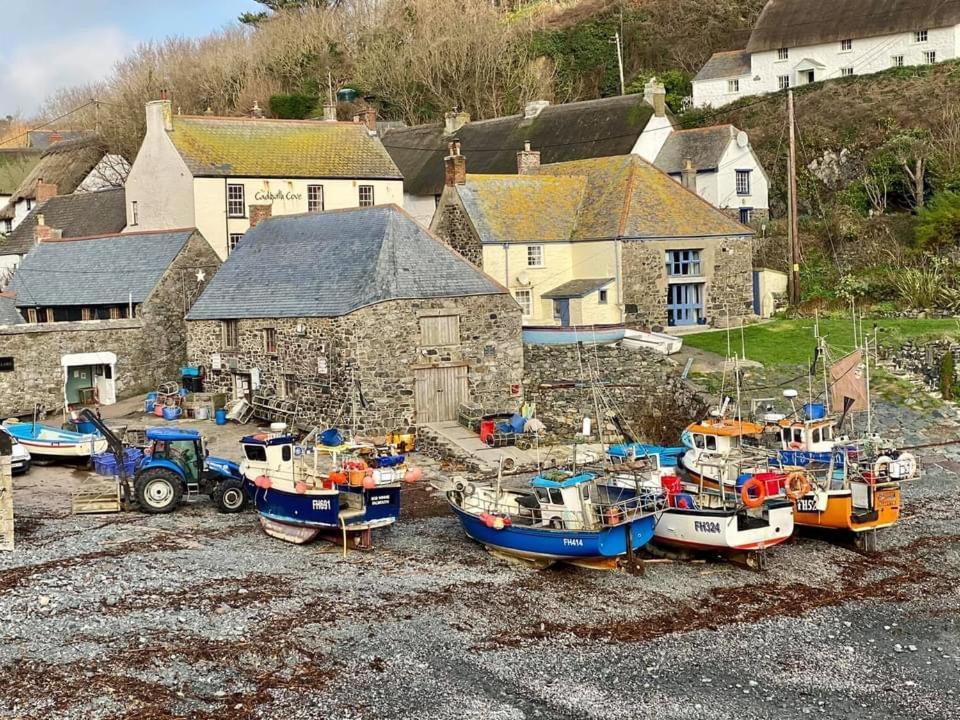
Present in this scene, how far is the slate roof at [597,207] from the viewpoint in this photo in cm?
3838

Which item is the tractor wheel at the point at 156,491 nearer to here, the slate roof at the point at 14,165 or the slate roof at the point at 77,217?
the slate roof at the point at 77,217

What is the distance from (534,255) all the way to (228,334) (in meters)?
9.99

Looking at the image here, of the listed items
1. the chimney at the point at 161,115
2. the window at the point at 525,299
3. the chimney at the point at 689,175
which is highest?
the chimney at the point at 161,115

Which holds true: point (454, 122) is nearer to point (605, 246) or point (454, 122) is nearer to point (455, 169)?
point (455, 169)

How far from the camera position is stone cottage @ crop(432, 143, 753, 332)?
3803 cm

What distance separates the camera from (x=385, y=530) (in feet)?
79.8

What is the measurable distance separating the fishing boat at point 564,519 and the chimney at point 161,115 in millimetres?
25531

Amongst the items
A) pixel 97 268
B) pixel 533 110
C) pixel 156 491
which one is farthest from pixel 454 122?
pixel 156 491

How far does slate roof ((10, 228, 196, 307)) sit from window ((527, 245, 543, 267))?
11.0 meters

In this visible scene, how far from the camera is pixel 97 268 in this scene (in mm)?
40750

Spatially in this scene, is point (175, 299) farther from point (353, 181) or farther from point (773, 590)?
point (773, 590)

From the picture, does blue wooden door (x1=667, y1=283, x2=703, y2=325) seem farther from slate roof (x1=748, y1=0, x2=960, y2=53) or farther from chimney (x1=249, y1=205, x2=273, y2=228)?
slate roof (x1=748, y1=0, x2=960, y2=53)

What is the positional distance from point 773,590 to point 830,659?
10.7ft

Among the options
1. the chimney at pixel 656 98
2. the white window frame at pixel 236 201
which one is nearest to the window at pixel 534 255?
the white window frame at pixel 236 201
